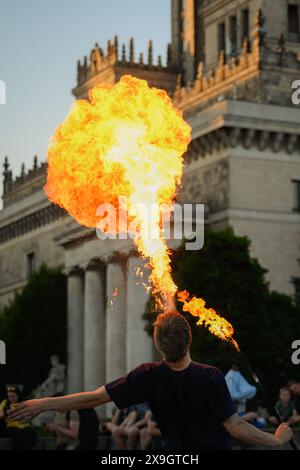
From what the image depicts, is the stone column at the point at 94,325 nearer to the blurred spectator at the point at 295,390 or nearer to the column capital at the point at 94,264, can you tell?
the column capital at the point at 94,264

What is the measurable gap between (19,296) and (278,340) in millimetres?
20414

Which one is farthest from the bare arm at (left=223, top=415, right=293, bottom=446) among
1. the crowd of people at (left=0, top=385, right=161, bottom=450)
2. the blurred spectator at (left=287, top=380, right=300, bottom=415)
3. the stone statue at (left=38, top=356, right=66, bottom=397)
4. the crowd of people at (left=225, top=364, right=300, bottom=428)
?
the stone statue at (left=38, top=356, right=66, bottom=397)

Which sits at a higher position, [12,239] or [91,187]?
[12,239]

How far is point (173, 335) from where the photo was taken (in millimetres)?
8555

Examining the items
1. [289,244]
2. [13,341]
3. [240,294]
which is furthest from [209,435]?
[13,341]

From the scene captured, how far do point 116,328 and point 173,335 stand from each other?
45921mm

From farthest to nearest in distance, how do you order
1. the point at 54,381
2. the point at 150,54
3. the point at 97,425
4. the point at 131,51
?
the point at 150,54 < the point at 131,51 < the point at 54,381 < the point at 97,425

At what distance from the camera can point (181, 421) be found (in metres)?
8.70

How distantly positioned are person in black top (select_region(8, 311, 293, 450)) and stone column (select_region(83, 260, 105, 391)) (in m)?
48.4

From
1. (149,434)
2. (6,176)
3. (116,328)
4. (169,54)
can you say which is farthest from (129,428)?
(6,176)

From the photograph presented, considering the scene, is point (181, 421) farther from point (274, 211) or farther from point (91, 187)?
point (274, 211)

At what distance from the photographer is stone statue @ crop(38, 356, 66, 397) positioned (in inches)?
2293

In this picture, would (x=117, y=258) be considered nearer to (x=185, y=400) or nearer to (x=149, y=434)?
(x=149, y=434)

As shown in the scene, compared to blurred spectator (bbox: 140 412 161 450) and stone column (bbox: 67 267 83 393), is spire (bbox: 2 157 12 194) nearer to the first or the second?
stone column (bbox: 67 267 83 393)
